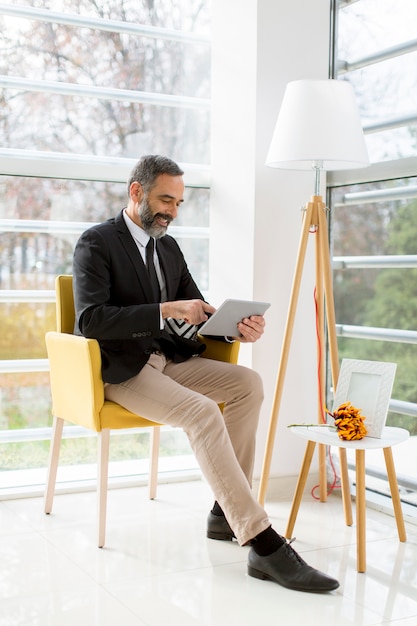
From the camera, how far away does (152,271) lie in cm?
337

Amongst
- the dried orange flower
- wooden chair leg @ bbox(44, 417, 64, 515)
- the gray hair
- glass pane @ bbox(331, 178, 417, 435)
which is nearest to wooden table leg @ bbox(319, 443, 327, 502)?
glass pane @ bbox(331, 178, 417, 435)

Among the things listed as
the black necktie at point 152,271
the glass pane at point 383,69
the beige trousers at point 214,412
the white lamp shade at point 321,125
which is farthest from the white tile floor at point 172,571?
the glass pane at point 383,69

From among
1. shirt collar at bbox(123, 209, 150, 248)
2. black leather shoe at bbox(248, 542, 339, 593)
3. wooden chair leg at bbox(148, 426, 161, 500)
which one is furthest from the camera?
wooden chair leg at bbox(148, 426, 161, 500)

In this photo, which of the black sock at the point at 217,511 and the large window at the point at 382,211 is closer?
the black sock at the point at 217,511

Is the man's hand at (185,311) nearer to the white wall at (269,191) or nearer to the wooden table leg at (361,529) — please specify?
the white wall at (269,191)

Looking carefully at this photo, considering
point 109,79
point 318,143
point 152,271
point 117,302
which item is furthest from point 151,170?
point 109,79

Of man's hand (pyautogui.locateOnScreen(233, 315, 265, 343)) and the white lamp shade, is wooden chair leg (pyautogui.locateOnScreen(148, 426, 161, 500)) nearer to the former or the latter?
man's hand (pyautogui.locateOnScreen(233, 315, 265, 343))

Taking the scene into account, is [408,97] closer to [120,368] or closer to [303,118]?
[303,118]

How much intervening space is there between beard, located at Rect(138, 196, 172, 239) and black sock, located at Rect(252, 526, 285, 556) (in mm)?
1235

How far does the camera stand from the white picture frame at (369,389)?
9.86 ft

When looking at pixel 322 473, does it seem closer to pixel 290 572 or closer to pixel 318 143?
pixel 290 572

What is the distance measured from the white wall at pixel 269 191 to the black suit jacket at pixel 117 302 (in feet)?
A: 1.80

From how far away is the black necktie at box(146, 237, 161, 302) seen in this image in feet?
11.0

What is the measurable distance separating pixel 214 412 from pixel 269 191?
127 cm
